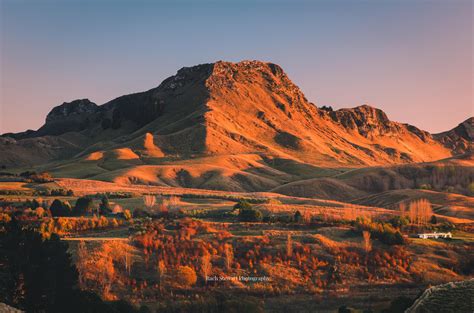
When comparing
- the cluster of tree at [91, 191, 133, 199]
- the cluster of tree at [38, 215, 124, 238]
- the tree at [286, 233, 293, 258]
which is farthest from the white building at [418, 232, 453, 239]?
the cluster of tree at [91, 191, 133, 199]

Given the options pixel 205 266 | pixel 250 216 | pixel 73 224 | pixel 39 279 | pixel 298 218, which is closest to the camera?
pixel 39 279

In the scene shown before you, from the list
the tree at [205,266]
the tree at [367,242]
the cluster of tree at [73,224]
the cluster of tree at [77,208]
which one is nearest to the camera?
the tree at [205,266]

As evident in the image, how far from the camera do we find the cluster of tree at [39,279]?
27.8m

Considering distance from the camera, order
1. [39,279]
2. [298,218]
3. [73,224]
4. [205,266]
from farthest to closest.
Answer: [298,218]
[73,224]
[205,266]
[39,279]

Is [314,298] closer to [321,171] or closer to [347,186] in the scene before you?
[347,186]

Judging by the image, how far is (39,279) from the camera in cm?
2919

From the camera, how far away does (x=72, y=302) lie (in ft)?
92.5

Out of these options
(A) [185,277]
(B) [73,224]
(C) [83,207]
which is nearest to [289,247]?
(A) [185,277]

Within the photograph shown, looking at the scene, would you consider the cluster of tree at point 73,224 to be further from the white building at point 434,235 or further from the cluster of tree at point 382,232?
the white building at point 434,235

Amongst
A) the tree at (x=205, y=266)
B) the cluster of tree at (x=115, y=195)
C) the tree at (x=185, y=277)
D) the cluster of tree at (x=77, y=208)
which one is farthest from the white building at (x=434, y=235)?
the cluster of tree at (x=115, y=195)

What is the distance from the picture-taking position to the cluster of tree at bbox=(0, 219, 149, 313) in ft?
91.1

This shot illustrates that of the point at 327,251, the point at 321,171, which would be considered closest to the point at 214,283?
the point at 327,251

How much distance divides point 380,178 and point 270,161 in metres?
48.4

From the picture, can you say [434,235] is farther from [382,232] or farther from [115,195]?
[115,195]
